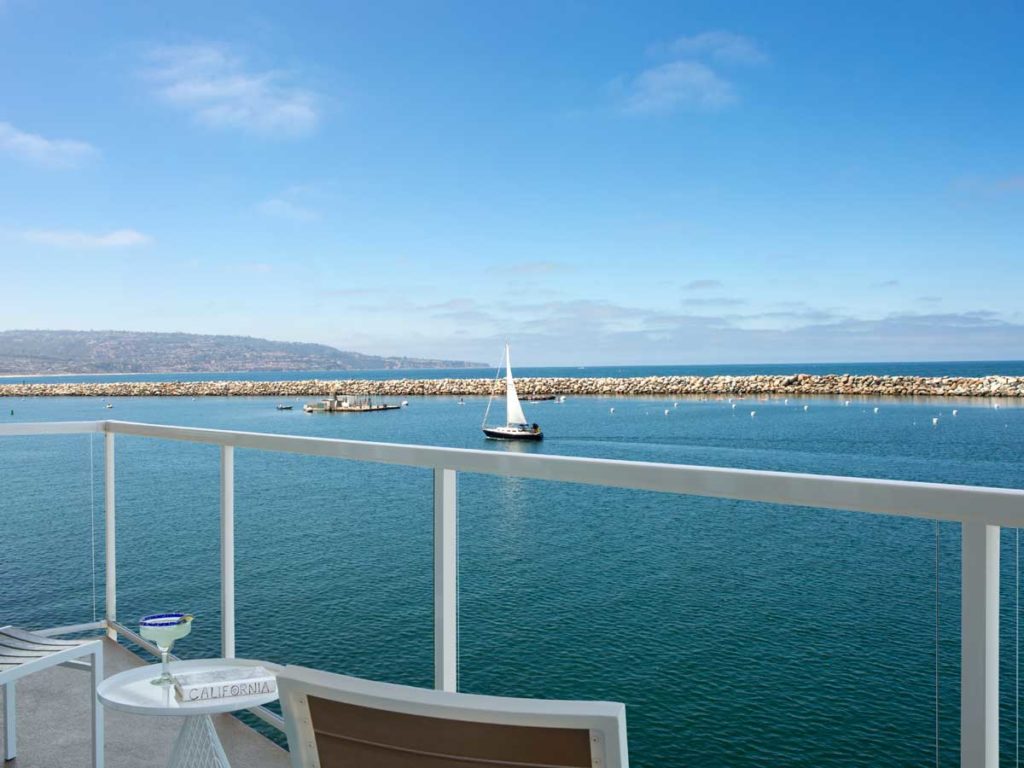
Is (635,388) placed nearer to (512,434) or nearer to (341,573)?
(512,434)

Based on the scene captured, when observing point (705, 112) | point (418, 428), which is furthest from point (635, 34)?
point (418, 428)

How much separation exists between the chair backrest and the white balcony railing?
0.61 m

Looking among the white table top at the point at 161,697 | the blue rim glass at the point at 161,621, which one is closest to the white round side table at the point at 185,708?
the white table top at the point at 161,697

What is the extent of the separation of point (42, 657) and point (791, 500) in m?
1.91

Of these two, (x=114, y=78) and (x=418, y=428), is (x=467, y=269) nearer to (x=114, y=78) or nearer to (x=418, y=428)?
(x=418, y=428)

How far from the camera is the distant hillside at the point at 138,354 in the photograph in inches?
2813

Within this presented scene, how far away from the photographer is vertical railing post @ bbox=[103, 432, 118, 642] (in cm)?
350

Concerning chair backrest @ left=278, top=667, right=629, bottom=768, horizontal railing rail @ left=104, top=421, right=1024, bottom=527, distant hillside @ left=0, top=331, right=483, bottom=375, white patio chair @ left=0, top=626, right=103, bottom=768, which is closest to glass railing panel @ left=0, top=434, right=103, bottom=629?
white patio chair @ left=0, top=626, right=103, bottom=768

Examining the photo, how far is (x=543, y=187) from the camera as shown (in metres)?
32.6

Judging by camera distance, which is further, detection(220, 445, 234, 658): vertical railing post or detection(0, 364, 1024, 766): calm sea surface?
detection(220, 445, 234, 658): vertical railing post

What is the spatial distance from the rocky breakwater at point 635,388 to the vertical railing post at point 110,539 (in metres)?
53.4

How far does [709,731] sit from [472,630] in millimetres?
707

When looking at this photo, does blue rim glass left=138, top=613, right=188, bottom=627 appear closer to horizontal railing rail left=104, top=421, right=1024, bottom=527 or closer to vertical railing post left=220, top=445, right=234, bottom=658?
horizontal railing rail left=104, top=421, right=1024, bottom=527

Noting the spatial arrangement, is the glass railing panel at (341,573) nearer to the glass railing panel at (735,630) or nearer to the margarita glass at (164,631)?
the glass railing panel at (735,630)
